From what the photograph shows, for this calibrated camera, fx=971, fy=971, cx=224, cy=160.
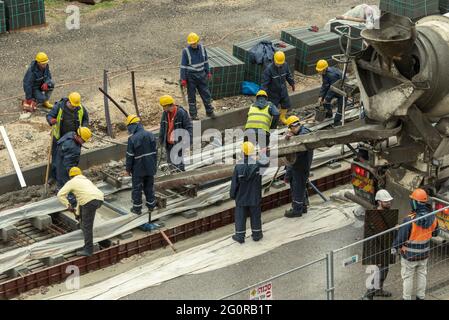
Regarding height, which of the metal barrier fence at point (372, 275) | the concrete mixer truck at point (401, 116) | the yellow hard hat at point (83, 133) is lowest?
the metal barrier fence at point (372, 275)

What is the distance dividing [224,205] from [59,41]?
27.3ft

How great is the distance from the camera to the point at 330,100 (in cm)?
1822

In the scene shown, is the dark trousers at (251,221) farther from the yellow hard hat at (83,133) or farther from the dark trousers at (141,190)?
the yellow hard hat at (83,133)

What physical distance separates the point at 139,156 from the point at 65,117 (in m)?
2.00

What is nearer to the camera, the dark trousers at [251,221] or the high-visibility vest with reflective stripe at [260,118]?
the dark trousers at [251,221]

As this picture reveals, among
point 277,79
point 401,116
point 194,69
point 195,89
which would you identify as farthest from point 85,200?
point 277,79

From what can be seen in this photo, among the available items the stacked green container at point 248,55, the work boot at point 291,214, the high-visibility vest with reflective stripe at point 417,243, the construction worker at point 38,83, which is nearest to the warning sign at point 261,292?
the high-visibility vest with reflective stripe at point 417,243

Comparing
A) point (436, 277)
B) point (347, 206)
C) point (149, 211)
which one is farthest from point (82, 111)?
point (436, 277)

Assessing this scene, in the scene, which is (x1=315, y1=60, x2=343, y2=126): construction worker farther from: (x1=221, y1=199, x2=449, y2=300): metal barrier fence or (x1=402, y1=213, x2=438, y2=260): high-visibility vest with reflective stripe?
(x1=402, y1=213, x2=438, y2=260): high-visibility vest with reflective stripe

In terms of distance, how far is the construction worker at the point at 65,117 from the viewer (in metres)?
16.1

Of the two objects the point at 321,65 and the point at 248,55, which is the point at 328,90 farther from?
the point at 248,55

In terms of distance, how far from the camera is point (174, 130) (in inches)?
634

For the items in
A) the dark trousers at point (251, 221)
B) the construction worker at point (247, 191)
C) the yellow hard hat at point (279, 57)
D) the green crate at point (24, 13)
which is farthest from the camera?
the green crate at point (24, 13)

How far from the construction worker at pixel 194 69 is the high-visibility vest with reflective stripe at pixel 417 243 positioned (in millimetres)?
7188
